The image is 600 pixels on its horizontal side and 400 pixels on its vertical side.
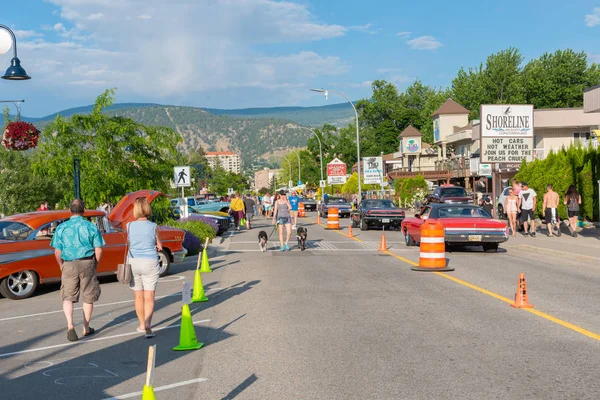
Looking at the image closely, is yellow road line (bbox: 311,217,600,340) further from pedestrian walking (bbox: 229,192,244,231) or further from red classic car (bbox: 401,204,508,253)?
pedestrian walking (bbox: 229,192,244,231)

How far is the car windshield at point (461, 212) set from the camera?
20.3 m

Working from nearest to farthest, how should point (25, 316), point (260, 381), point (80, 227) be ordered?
point (260, 381), point (80, 227), point (25, 316)

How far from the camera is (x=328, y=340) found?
829 centimetres

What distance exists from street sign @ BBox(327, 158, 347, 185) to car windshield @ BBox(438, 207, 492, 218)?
48130 mm

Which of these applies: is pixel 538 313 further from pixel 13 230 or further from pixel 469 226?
pixel 13 230

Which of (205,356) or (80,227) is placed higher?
(80,227)

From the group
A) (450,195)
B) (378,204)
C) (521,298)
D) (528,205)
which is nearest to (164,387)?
(521,298)

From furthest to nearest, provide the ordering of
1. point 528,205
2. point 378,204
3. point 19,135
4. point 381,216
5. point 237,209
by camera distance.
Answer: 1. point 237,209
2. point 378,204
3. point 381,216
4. point 528,205
5. point 19,135

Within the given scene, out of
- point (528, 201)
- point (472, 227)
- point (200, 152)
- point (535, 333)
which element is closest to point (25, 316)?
point (535, 333)

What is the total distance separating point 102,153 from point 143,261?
1505 centimetres

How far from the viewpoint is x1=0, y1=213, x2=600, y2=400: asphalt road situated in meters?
6.36

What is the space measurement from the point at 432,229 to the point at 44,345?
926 centimetres

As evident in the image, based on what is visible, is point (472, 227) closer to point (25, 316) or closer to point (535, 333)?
point (535, 333)

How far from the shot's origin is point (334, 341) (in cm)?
823
